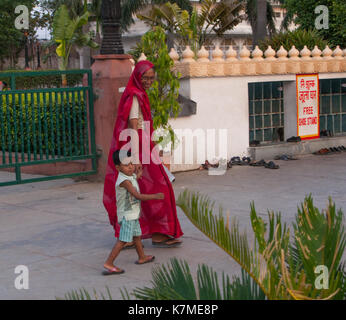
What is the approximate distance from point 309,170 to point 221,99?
2.05 m

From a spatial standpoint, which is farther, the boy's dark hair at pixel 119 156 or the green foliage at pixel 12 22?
the green foliage at pixel 12 22

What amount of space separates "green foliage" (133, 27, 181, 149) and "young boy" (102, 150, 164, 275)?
401 cm

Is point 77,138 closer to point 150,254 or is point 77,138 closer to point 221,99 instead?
point 221,99

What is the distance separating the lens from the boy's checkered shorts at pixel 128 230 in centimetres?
545

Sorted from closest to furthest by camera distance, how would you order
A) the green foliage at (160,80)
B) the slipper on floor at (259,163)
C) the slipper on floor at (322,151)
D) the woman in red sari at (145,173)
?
the woman in red sari at (145,173)
the green foliage at (160,80)
the slipper on floor at (259,163)
the slipper on floor at (322,151)

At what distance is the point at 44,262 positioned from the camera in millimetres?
5883

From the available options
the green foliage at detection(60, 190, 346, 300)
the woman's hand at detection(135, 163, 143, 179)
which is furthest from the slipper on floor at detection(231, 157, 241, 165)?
the green foliage at detection(60, 190, 346, 300)

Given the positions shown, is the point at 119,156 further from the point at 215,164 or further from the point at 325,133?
the point at 325,133

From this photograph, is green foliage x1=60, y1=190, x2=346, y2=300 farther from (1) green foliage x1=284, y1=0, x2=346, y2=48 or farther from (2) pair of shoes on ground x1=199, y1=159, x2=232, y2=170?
(1) green foliage x1=284, y1=0, x2=346, y2=48

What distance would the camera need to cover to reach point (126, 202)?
5559 mm

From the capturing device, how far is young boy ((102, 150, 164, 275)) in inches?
215

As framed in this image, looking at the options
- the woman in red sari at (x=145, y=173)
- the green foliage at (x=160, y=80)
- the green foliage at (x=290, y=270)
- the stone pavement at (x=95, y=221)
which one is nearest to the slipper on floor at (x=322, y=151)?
the stone pavement at (x=95, y=221)

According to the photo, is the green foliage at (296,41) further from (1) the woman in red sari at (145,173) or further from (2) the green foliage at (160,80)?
(1) the woman in red sari at (145,173)
